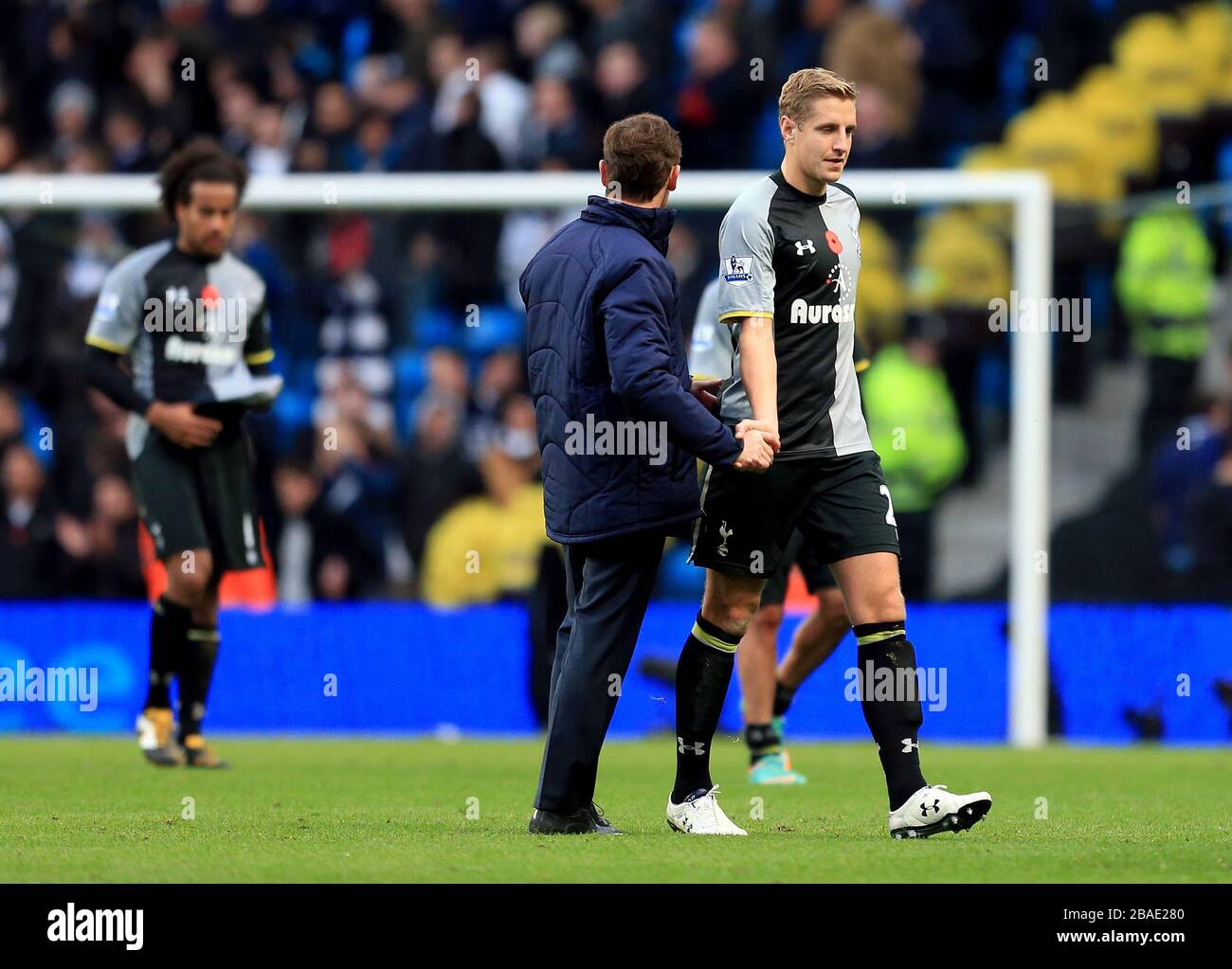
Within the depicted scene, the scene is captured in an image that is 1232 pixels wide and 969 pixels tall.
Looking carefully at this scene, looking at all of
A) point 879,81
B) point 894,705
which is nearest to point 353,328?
point 879,81

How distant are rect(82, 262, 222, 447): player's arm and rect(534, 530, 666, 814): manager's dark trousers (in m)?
3.24

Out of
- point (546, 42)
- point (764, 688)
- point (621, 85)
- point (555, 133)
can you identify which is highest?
point (546, 42)

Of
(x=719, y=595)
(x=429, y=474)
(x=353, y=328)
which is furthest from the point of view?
(x=353, y=328)

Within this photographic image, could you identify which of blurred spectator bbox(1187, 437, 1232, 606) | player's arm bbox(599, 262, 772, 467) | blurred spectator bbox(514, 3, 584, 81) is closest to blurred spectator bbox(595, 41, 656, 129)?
blurred spectator bbox(514, 3, 584, 81)

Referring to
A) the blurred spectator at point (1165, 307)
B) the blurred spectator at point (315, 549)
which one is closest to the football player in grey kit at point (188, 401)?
the blurred spectator at point (315, 549)

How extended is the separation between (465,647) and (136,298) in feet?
10.7

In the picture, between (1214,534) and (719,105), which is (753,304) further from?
(719,105)

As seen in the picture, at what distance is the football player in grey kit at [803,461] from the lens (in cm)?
595

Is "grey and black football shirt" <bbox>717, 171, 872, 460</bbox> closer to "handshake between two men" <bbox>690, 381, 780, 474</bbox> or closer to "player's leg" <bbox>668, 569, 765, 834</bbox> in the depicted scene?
"handshake between two men" <bbox>690, 381, 780, 474</bbox>

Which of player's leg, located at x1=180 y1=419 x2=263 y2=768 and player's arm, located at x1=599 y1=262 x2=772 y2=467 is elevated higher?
player's arm, located at x1=599 y1=262 x2=772 y2=467

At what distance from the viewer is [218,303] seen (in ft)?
29.6

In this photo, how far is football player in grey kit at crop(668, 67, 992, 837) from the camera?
595 centimetres

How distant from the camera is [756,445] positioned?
5.82m

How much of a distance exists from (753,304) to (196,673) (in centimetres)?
388
